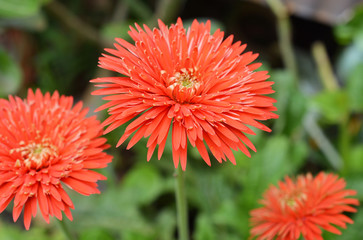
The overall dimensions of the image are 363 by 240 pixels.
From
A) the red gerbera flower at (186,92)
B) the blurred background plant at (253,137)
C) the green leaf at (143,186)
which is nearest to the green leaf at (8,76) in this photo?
the blurred background plant at (253,137)

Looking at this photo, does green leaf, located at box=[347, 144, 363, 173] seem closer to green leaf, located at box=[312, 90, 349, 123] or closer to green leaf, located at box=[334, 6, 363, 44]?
green leaf, located at box=[312, 90, 349, 123]

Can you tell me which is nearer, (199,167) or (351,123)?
(199,167)

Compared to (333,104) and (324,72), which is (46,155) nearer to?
(333,104)

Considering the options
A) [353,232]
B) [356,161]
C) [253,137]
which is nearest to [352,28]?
[356,161]

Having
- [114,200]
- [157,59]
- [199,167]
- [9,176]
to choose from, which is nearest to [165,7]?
[199,167]

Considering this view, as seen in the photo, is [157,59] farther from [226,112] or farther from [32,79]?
[32,79]

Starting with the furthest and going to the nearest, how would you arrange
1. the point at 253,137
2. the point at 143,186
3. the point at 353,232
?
the point at 143,186 → the point at 253,137 → the point at 353,232

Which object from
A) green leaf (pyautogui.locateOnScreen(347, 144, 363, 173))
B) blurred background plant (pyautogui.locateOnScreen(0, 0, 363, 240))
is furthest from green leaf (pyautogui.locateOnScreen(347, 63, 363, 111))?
green leaf (pyautogui.locateOnScreen(347, 144, 363, 173))
